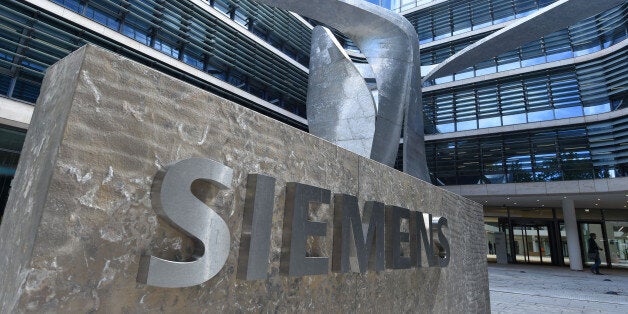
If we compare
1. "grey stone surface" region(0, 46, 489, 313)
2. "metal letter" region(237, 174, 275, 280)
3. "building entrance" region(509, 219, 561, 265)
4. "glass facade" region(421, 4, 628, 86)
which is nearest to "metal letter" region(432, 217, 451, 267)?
"grey stone surface" region(0, 46, 489, 313)

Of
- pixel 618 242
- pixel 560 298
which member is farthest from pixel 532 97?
pixel 560 298

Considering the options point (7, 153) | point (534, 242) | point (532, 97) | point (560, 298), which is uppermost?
point (532, 97)

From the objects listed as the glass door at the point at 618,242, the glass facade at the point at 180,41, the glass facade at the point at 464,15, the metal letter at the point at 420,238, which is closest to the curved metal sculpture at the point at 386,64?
the metal letter at the point at 420,238

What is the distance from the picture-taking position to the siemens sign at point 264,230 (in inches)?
67.2

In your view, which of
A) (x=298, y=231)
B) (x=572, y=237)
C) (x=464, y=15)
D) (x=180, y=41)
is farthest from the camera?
(x=464, y=15)

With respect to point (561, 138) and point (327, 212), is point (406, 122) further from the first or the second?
point (561, 138)

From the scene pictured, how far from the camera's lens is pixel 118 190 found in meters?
1.61

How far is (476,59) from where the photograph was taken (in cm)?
1000

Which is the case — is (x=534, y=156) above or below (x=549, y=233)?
above

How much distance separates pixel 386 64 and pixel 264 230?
6.45m

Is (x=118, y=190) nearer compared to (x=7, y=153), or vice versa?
(x=118, y=190)

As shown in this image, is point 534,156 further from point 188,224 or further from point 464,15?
point 188,224

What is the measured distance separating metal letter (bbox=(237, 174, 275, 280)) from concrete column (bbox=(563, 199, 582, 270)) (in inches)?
892

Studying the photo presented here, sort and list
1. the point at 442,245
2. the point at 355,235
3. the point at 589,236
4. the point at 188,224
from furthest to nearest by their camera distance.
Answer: the point at 589,236
the point at 442,245
the point at 355,235
the point at 188,224
